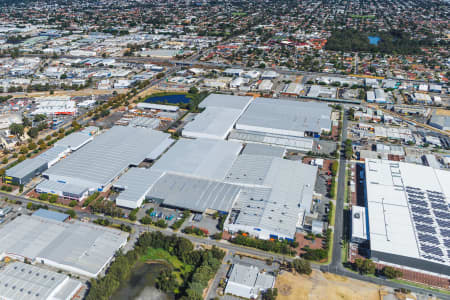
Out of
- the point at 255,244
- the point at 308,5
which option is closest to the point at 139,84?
the point at 255,244

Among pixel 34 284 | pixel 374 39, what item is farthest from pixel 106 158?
pixel 374 39

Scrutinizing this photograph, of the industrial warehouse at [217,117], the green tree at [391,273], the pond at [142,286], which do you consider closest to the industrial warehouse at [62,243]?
the pond at [142,286]

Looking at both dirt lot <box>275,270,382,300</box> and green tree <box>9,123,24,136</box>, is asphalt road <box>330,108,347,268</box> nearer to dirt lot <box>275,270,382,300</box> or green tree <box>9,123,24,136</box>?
dirt lot <box>275,270,382,300</box>

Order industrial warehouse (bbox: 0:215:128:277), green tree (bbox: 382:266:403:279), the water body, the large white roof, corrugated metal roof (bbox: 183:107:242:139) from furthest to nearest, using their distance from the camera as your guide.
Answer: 1. the water body
2. corrugated metal roof (bbox: 183:107:242:139)
3. the large white roof
4. industrial warehouse (bbox: 0:215:128:277)
5. green tree (bbox: 382:266:403:279)

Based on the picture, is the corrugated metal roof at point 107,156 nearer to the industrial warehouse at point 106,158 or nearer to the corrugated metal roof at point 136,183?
the industrial warehouse at point 106,158

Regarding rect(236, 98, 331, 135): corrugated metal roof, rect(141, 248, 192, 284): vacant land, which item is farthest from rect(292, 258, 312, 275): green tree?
rect(236, 98, 331, 135): corrugated metal roof

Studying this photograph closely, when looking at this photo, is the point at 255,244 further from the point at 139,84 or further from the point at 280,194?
the point at 139,84
